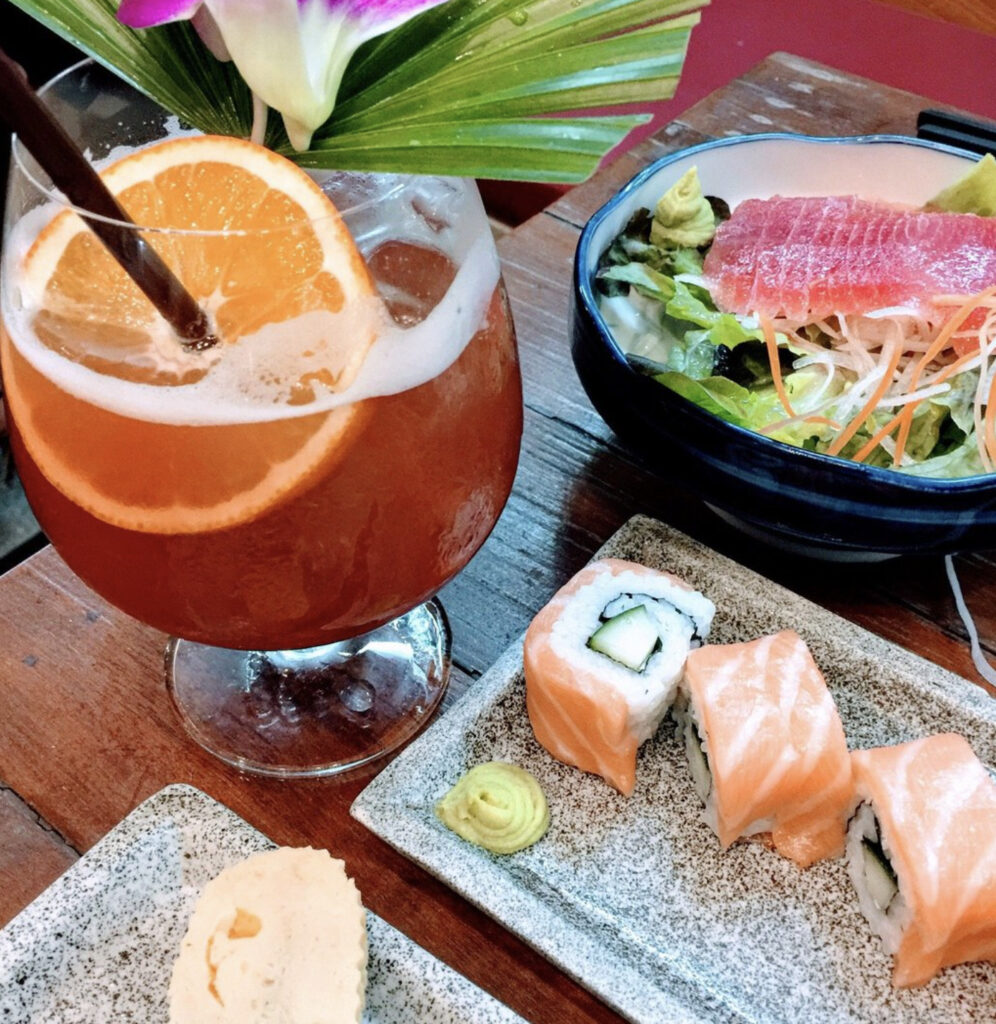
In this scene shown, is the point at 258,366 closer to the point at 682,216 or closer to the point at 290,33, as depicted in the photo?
the point at 290,33

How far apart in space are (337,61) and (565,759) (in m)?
0.60

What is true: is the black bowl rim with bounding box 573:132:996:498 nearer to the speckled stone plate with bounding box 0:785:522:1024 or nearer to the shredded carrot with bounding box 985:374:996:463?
the shredded carrot with bounding box 985:374:996:463

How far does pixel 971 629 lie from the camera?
1.06 m

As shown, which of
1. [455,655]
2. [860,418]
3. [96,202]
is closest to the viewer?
[96,202]

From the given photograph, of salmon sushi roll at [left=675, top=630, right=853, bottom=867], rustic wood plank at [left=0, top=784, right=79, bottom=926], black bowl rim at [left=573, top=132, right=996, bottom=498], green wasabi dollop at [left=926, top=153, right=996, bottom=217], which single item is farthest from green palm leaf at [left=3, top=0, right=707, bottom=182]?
green wasabi dollop at [left=926, top=153, right=996, bottom=217]

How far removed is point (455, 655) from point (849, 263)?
0.72m

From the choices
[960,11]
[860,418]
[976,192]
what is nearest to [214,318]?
[860,418]

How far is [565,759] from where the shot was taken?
93 centimetres

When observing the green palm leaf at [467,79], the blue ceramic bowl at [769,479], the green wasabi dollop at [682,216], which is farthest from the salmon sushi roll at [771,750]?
the green wasabi dollop at [682,216]

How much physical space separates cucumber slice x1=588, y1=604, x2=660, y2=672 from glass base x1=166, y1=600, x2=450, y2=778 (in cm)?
17

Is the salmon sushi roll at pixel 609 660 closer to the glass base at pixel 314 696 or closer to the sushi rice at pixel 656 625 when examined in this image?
the sushi rice at pixel 656 625

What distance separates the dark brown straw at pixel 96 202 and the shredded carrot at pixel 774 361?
734mm

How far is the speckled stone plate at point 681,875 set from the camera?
0.78 m

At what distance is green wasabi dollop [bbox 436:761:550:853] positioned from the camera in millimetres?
854
